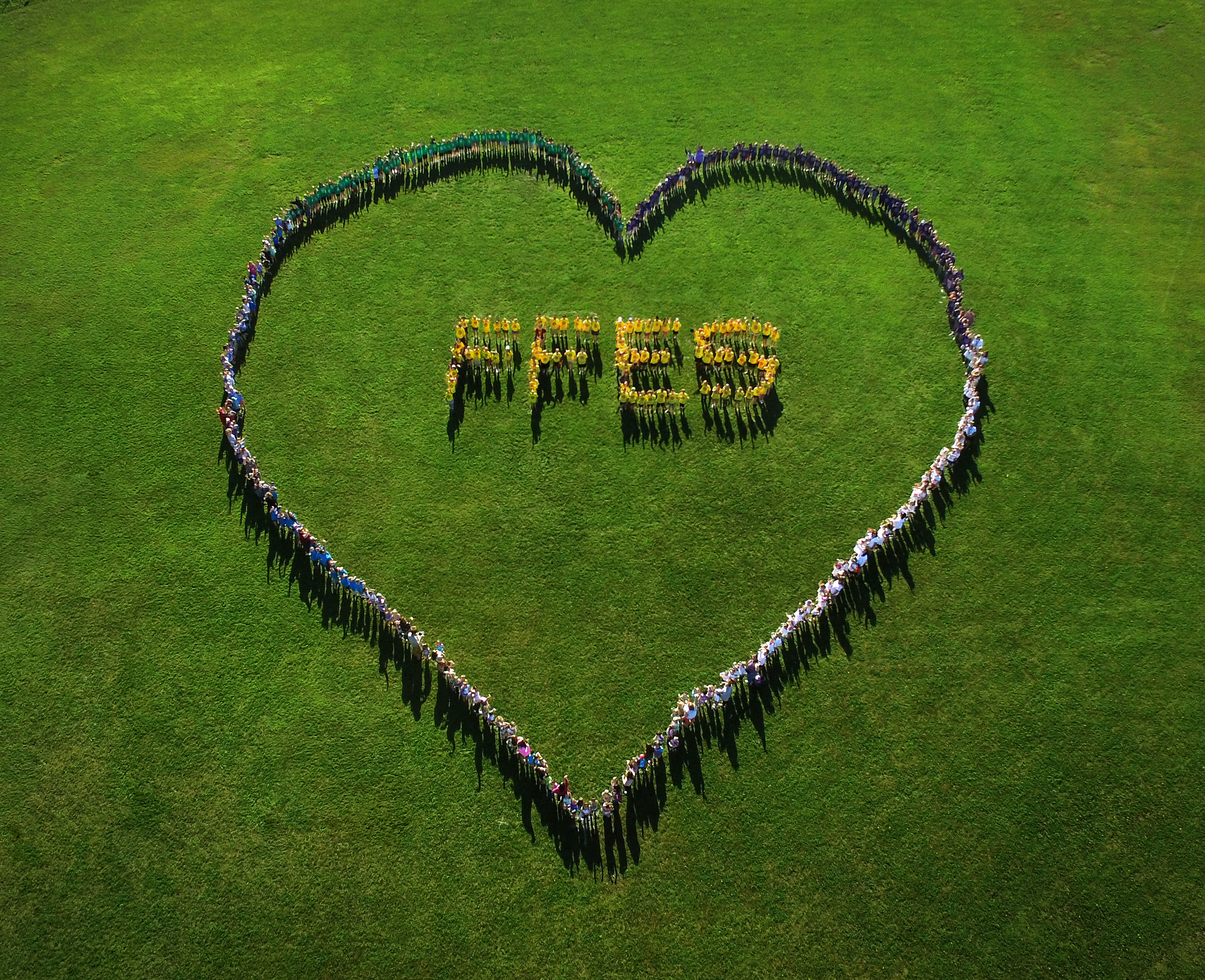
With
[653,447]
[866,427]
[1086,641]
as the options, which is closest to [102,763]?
[653,447]

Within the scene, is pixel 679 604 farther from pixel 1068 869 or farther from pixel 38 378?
pixel 38 378

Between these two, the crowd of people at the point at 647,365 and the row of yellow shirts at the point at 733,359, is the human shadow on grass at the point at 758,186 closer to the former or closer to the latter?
the crowd of people at the point at 647,365

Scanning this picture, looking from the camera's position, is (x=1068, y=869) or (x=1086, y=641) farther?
(x=1086, y=641)

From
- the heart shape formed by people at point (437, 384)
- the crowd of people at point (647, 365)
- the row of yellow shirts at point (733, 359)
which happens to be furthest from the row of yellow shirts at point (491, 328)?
the row of yellow shirts at point (733, 359)

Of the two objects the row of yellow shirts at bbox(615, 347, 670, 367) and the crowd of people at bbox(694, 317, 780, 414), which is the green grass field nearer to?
the crowd of people at bbox(694, 317, 780, 414)

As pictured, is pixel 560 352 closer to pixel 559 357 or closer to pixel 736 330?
pixel 559 357

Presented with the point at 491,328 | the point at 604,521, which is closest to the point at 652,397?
the point at 604,521
